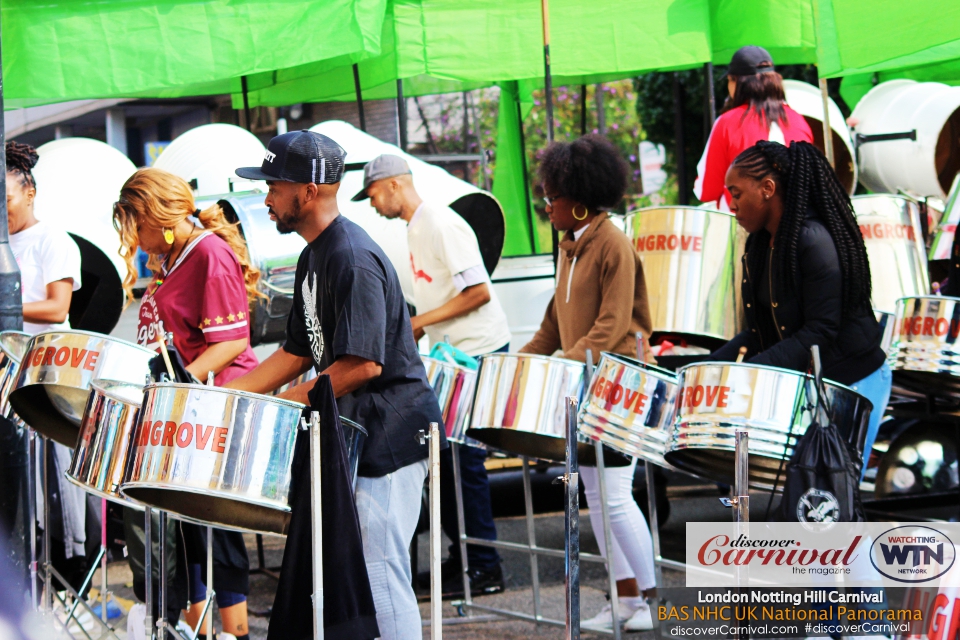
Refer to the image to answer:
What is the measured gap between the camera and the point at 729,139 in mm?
4215

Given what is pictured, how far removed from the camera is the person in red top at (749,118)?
4.19 m

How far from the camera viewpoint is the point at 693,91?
873cm

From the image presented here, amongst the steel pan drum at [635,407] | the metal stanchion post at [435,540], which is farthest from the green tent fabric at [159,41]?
the metal stanchion post at [435,540]

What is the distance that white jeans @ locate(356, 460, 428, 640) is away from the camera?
2307mm

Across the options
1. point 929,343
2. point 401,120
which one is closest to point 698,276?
point 929,343

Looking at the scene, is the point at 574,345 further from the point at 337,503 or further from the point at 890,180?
the point at 890,180

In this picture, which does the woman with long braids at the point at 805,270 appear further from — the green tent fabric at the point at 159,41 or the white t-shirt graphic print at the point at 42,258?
the green tent fabric at the point at 159,41

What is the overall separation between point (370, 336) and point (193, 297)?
2.82 feet

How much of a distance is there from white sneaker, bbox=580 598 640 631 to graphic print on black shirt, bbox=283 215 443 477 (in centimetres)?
118

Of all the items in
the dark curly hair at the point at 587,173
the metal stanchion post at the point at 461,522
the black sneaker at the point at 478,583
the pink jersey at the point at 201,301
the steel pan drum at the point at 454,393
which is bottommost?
the black sneaker at the point at 478,583

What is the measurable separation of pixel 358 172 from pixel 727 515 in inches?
74.1

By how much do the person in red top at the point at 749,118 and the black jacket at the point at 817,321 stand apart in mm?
1442

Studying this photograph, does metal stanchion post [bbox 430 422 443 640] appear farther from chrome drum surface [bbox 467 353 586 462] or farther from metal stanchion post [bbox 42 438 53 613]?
metal stanchion post [bbox 42 438 53 613]

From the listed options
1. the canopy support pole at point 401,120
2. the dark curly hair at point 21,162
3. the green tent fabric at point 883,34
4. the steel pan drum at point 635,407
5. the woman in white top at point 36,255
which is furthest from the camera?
the canopy support pole at point 401,120
